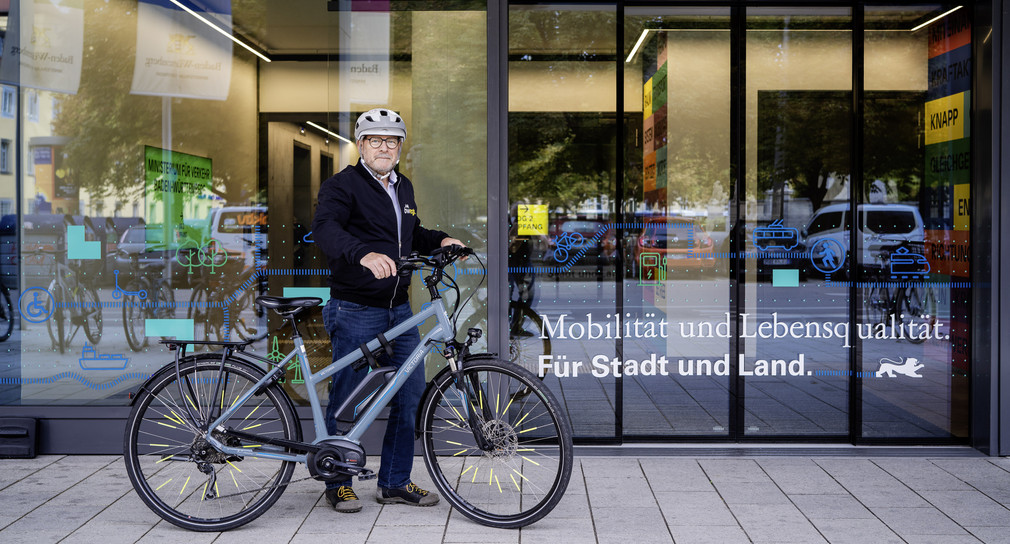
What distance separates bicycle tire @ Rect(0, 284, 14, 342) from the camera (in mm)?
5898

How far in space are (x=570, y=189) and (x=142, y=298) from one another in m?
2.86

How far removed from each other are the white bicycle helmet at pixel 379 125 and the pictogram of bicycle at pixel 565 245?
1.93 m

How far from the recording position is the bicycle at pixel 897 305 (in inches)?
236

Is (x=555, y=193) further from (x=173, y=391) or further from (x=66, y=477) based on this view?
(x=66, y=477)

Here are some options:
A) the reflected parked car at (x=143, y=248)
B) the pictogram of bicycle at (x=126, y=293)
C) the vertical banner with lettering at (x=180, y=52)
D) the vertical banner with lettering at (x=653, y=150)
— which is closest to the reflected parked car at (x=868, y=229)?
the vertical banner with lettering at (x=653, y=150)

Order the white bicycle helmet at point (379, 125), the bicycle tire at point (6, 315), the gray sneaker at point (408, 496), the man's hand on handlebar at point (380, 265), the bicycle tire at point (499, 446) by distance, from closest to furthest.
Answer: the man's hand on handlebar at point (380, 265), the bicycle tire at point (499, 446), the white bicycle helmet at point (379, 125), the gray sneaker at point (408, 496), the bicycle tire at point (6, 315)

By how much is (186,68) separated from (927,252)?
16.4ft

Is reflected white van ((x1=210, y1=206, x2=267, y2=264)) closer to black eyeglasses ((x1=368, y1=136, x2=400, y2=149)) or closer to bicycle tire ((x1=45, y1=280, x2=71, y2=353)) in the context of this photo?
bicycle tire ((x1=45, y1=280, x2=71, y2=353))

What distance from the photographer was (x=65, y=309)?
19.2ft

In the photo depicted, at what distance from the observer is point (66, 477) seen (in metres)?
5.03

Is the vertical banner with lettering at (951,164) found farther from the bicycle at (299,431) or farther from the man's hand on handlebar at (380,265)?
the man's hand on handlebar at (380,265)

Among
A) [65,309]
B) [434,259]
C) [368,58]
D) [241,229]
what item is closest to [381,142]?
[434,259]

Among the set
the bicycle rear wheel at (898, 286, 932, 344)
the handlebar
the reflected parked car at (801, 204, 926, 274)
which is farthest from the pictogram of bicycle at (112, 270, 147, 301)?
the bicycle rear wheel at (898, 286, 932, 344)

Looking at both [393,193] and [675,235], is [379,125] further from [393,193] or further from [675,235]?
[675,235]
